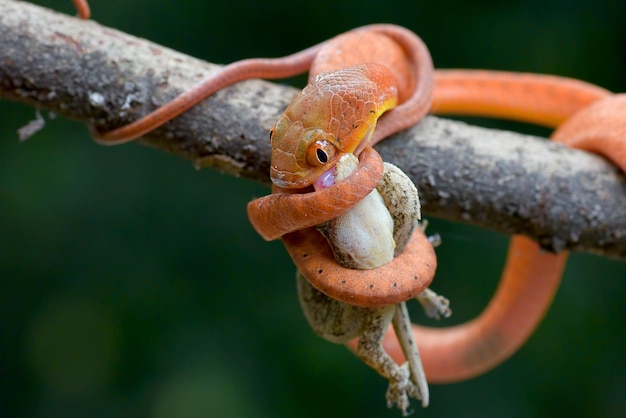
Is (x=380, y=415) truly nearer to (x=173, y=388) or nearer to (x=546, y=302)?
(x=173, y=388)

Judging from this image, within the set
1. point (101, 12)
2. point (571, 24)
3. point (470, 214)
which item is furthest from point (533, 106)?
point (101, 12)

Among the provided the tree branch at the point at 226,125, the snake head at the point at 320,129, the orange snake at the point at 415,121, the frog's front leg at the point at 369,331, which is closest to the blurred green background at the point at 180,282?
the orange snake at the point at 415,121

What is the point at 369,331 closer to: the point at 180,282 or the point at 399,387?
the point at 399,387

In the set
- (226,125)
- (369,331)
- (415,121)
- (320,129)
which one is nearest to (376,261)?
(369,331)

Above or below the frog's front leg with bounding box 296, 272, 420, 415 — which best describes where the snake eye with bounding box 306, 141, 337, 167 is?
above

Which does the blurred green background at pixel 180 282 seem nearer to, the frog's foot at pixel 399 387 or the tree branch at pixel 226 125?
the tree branch at pixel 226 125

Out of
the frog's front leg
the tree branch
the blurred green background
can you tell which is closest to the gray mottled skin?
the frog's front leg

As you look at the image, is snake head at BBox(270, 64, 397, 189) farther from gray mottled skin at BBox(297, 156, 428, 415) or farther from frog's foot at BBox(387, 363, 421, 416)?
frog's foot at BBox(387, 363, 421, 416)

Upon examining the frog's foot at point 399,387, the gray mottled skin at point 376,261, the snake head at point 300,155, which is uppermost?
the snake head at point 300,155
